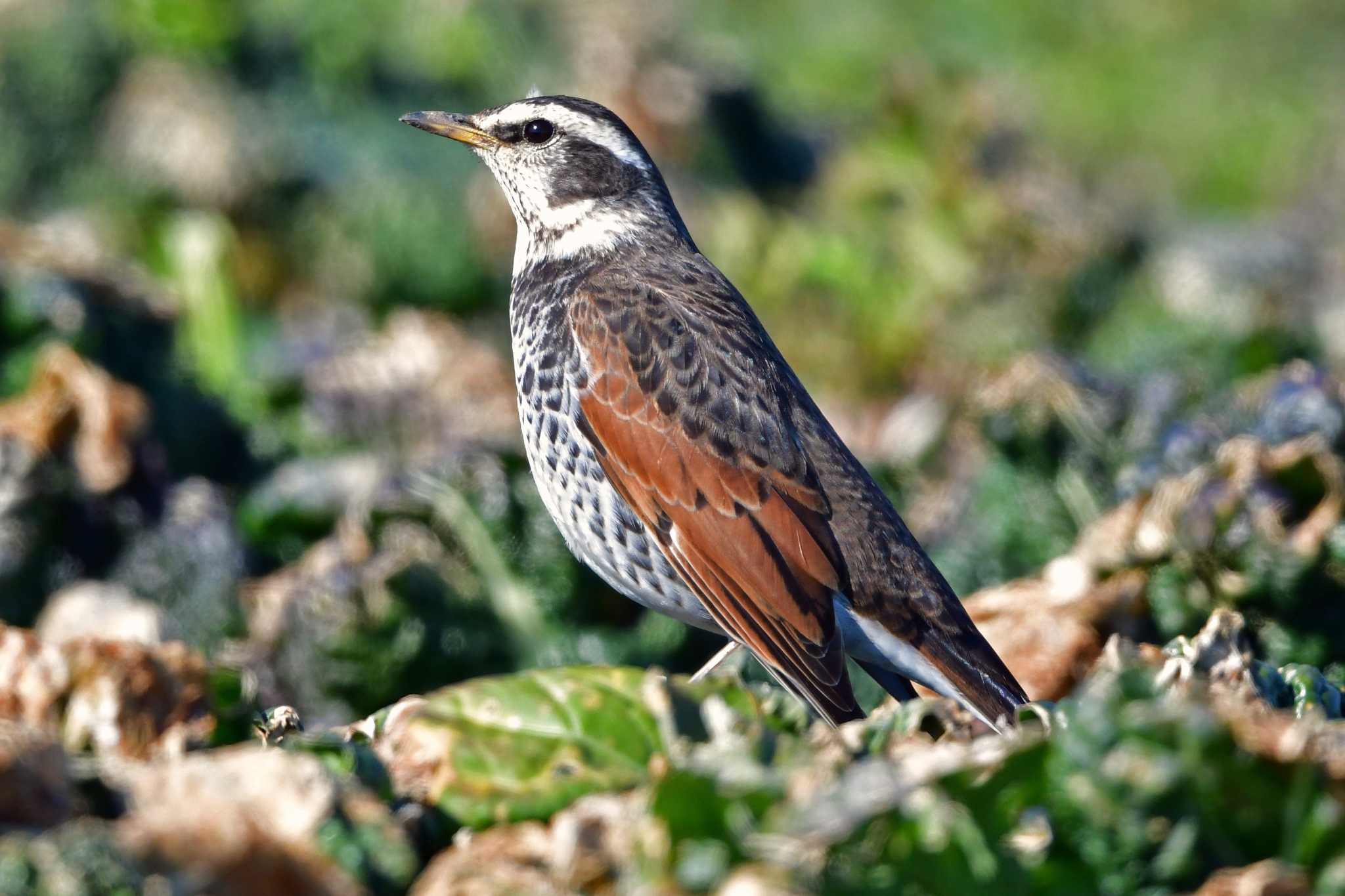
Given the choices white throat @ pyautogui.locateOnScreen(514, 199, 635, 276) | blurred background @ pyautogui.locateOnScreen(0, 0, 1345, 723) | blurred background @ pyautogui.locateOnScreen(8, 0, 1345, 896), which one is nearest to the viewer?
blurred background @ pyautogui.locateOnScreen(8, 0, 1345, 896)

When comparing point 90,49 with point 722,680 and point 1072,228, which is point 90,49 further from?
point 722,680

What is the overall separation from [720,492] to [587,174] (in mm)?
1490

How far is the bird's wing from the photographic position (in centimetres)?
474

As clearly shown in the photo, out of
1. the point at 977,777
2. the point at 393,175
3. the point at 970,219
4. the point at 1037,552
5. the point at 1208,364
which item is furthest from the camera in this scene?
the point at 393,175

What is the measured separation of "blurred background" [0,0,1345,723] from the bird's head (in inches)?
32.3

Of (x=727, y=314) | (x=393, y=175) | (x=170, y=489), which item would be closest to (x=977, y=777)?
(x=727, y=314)

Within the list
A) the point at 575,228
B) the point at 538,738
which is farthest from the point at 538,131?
the point at 538,738

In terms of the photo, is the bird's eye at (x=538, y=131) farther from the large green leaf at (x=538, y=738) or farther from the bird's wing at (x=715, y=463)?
the large green leaf at (x=538, y=738)

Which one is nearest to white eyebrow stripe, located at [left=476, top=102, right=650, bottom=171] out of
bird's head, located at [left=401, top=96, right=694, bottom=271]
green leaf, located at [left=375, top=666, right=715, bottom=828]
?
bird's head, located at [left=401, top=96, right=694, bottom=271]

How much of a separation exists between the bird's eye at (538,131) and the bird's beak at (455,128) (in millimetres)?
114

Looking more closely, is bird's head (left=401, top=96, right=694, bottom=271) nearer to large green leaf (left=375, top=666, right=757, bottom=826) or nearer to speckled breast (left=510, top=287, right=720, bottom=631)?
speckled breast (left=510, top=287, right=720, bottom=631)

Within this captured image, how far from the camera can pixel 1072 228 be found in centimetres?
963

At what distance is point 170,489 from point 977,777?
4.23 meters

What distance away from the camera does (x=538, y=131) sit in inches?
235
